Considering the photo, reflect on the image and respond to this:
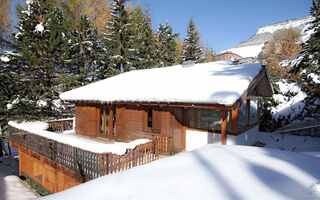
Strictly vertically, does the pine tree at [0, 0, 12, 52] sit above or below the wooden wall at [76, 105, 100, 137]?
above

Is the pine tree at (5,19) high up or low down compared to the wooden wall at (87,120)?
up

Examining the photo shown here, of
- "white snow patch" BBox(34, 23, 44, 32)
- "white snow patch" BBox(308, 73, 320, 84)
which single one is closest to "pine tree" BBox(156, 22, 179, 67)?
"white snow patch" BBox(34, 23, 44, 32)

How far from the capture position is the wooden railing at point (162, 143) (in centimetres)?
769

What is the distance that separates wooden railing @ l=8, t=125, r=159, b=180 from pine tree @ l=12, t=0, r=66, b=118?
8.35 metres

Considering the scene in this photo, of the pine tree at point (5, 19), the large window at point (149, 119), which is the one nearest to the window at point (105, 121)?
the large window at point (149, 119)

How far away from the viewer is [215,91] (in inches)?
268

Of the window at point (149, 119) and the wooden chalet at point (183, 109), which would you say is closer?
the wooden chalet at point (183, 109)

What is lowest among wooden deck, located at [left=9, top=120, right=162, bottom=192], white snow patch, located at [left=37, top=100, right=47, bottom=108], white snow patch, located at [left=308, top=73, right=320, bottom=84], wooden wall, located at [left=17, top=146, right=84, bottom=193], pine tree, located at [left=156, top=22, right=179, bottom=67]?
wooden wall, located at [left=17, top=146, right=84, bottom=193]

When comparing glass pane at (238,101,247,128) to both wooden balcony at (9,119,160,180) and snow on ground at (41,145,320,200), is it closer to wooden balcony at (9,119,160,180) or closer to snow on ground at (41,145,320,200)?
wooden balcony at (9,119,160,180)

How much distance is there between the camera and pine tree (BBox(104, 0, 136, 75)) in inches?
805

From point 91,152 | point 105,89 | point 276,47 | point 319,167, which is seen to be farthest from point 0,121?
point 276,47

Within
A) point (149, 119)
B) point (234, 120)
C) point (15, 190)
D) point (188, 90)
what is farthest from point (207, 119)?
point (15, 190)

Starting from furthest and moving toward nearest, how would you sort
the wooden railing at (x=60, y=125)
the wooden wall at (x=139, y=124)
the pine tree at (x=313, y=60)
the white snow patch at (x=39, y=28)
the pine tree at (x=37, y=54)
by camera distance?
the white snow patch at (x=39, y=28), the pine tree at (x=37, y=54), the pine tree at (x=313, y=60), the wooden railing at (x=60, y=125), the wooden wall at (x=139, y=124)

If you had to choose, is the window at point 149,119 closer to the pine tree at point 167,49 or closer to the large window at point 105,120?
the large window at point 105,120
